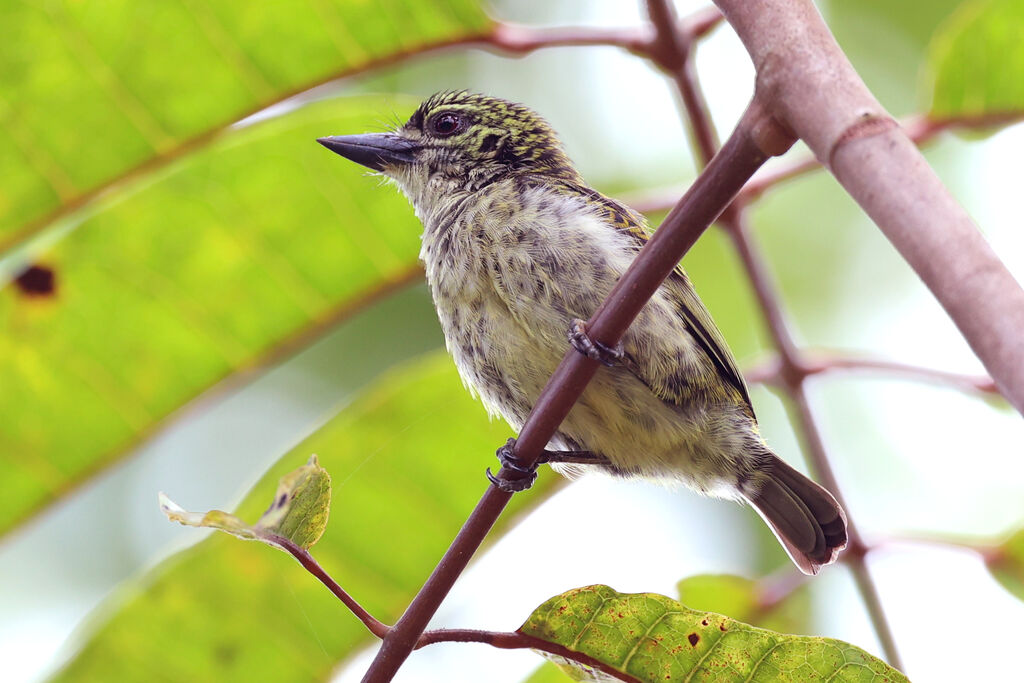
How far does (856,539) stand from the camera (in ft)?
7.24

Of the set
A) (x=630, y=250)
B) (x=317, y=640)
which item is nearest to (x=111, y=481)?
(x=317, y=640)

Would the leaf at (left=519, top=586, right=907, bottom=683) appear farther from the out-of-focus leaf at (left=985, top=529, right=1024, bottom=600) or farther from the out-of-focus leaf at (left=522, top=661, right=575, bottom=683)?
the out-of-focus leaf at (left=985, top=529, right=1024, bottom=600)

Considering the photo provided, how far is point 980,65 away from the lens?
2.22 meters

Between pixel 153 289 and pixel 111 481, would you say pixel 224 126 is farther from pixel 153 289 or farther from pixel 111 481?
pixel 111 481

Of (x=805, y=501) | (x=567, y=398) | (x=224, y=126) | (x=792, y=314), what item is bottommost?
(x=567, y=398)

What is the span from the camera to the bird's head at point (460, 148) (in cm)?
267

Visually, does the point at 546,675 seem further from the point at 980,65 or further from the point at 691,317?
the point at 980,65

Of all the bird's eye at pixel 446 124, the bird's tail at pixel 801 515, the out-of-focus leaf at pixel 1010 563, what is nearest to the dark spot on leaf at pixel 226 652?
the bird's tail at pixel 801 515

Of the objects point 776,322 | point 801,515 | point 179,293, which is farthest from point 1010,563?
point 179,293

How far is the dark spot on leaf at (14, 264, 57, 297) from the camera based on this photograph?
2.26 meters

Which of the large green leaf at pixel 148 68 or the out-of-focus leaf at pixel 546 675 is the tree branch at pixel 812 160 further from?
the out-of-focus leaf at pixel 546 675

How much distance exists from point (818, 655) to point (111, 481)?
5.04 metres

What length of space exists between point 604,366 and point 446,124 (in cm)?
100

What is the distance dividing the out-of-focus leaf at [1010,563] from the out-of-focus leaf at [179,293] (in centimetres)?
132
